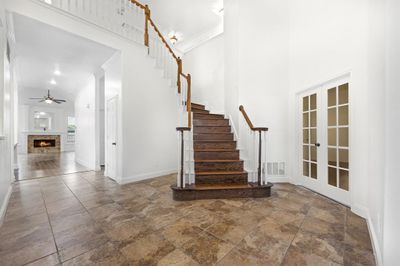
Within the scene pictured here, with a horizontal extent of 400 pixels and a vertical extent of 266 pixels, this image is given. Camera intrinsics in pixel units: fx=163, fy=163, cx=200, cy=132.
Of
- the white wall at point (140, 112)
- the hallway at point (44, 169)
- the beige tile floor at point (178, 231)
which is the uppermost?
the white wall at point (140, 112)

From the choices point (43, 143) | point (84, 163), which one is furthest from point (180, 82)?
point (43, 143)

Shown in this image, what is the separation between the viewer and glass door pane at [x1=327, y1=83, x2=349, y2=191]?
8.50ft

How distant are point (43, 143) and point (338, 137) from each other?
14.1 meters

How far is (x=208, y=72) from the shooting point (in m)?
5.69

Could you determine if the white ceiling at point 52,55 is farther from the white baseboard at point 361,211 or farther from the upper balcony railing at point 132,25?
the white baseboard at point 361,211

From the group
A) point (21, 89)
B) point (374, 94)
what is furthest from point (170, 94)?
point (21, 89)

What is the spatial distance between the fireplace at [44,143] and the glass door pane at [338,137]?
13.9 meters

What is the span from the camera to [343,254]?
58.5 inches

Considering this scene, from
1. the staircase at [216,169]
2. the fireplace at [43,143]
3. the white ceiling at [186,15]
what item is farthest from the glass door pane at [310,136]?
the fireplace at [43,143]

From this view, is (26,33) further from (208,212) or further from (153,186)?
(208,212)

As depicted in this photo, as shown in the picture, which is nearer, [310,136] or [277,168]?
[310,136]

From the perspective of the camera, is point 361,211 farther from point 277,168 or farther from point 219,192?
point 219,192

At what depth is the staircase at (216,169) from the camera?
9.15 feet

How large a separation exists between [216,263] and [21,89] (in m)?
10.4
